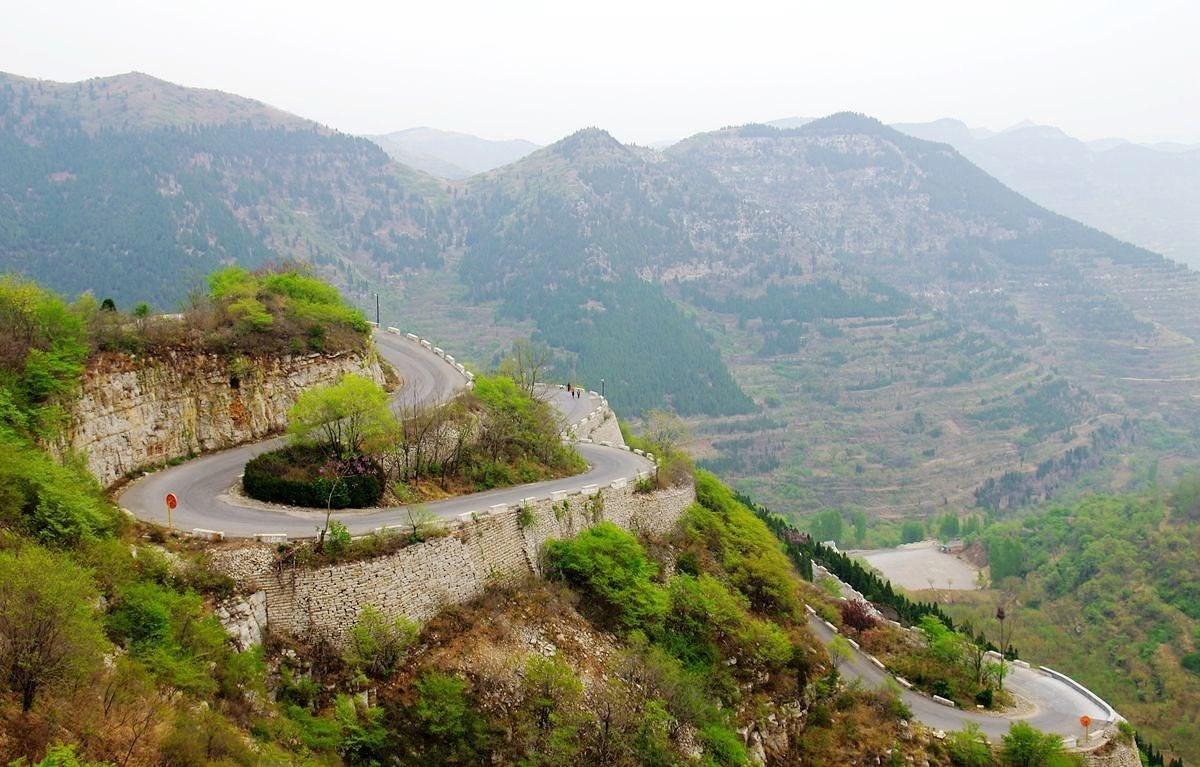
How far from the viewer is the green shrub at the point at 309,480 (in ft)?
101

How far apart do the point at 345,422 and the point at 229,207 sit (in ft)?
572

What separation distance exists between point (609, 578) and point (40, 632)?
1994 centimetres

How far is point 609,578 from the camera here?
112 ft

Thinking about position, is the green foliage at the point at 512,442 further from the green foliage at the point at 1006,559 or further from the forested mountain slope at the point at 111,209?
the forested mountain slope at the point at 111,209

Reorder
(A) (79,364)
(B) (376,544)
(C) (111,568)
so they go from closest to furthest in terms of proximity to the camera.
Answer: (C) (111,568)
(B) (376,544)
(A) (79,364)

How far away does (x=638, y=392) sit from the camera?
17725 cm

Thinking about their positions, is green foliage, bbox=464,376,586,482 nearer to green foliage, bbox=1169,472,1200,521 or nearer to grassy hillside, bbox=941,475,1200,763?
grassy hillside, bbox=941,475,1200,763

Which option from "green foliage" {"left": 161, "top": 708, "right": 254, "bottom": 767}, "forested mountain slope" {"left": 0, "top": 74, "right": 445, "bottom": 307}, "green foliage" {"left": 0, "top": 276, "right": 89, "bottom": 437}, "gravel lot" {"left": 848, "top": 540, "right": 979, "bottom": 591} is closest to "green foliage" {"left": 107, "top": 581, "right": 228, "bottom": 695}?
"green foliage" {"left": 161, "top": 708, "right": 254, "bottom": 767}

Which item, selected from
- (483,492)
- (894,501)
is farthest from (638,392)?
(483,492)

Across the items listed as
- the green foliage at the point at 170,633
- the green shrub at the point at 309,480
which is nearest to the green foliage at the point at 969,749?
the green shrub at the point at 309,480

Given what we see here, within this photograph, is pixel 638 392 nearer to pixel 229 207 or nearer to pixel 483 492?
pixel 229 207

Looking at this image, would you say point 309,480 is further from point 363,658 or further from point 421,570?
point 363,658

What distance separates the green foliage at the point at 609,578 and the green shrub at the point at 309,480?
7.02m

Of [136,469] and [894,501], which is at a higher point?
[136,469]
